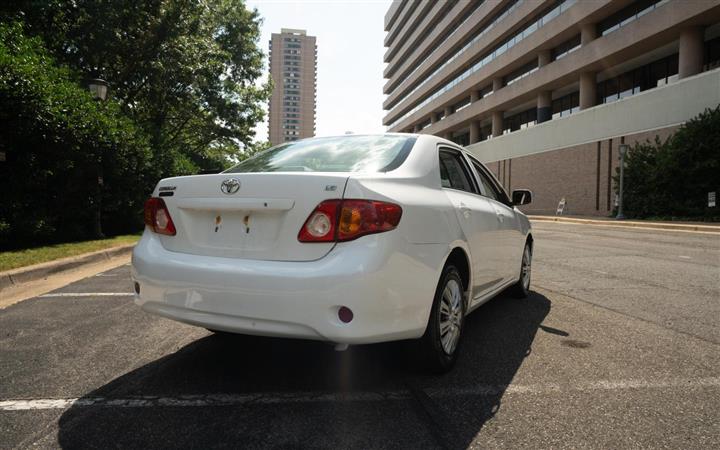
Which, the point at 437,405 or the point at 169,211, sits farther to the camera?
the point at 169,211

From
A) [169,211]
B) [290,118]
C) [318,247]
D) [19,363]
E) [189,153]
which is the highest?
[290,118]

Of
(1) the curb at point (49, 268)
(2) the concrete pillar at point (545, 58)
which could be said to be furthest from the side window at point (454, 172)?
(2) the concrete pillar at point (545, 58)

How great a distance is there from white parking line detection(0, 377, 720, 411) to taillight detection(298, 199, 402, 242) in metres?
0.92

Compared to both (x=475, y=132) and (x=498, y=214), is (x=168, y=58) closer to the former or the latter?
(x=498, y=214)

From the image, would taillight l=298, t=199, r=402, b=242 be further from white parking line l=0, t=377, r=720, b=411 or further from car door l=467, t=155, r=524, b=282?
car door l=467, t=155, r=524, b=282

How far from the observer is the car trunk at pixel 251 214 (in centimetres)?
261

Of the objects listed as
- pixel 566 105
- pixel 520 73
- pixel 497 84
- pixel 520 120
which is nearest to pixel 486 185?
pixel 566 105

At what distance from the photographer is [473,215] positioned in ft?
11.9

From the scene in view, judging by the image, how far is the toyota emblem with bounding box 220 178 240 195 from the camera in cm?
281

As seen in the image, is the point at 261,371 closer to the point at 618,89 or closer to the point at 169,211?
the point at 169,211

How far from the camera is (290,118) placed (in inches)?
5020

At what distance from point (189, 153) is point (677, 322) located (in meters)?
27.5

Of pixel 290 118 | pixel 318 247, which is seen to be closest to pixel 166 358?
pixel 318 247

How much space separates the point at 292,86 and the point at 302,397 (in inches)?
5332
